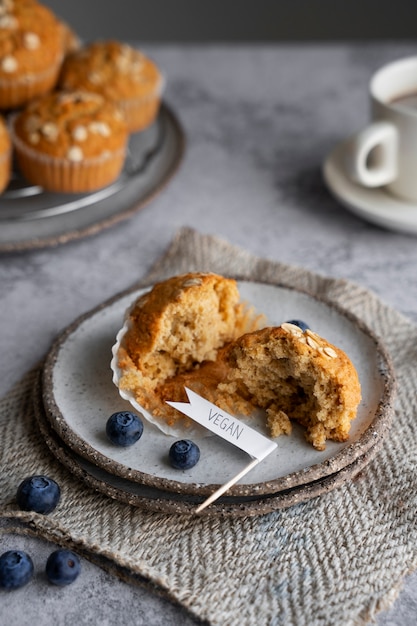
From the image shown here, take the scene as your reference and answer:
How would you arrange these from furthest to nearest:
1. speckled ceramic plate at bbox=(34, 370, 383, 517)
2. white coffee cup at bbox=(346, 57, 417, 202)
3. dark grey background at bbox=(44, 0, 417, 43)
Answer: dark grey background at bbox=(44, 0, 417, 43), white coffee cup at bbox=(346, 57, 417, 202), speckled ceramic plate at bbox=(34, 370, 383, 517)

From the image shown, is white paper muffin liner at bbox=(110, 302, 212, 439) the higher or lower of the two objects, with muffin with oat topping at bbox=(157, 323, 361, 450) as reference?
lower

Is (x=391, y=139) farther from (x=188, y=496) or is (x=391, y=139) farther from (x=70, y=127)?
(x=188, y=496)

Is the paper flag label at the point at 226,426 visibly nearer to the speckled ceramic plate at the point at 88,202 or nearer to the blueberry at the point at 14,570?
the blueberry at the point at 14,570

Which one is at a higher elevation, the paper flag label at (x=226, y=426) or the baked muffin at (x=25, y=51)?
the baked muffin at (x=25, y=51)

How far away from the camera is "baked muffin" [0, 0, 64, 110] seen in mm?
2689

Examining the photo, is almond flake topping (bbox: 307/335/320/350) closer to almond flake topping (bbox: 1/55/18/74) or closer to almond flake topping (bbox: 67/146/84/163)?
almond flake topping (bbox: 67/146/84/163)

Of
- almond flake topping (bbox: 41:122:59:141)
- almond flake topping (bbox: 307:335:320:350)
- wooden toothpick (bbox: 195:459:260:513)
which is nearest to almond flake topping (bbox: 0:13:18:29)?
almond flake topping (bbox: 41:122:59:141)

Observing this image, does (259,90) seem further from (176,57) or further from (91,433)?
(91,433)

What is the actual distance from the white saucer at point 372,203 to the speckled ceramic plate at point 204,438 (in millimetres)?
632

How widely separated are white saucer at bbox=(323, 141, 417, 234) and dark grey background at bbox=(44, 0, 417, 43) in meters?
2.28

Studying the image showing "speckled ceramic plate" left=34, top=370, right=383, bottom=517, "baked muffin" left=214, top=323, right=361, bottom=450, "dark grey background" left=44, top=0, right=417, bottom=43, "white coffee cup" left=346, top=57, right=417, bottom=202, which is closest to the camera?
"speckled ceramic plate" left=34, top=370, right=383, bottom=517

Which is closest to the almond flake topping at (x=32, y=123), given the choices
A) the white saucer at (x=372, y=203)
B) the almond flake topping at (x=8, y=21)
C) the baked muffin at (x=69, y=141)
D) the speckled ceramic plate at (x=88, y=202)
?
the baked muffin at (x=69, y=141)

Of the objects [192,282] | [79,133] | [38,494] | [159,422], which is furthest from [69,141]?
[38,494]

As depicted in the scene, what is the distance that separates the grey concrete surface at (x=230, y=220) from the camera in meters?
1.49
